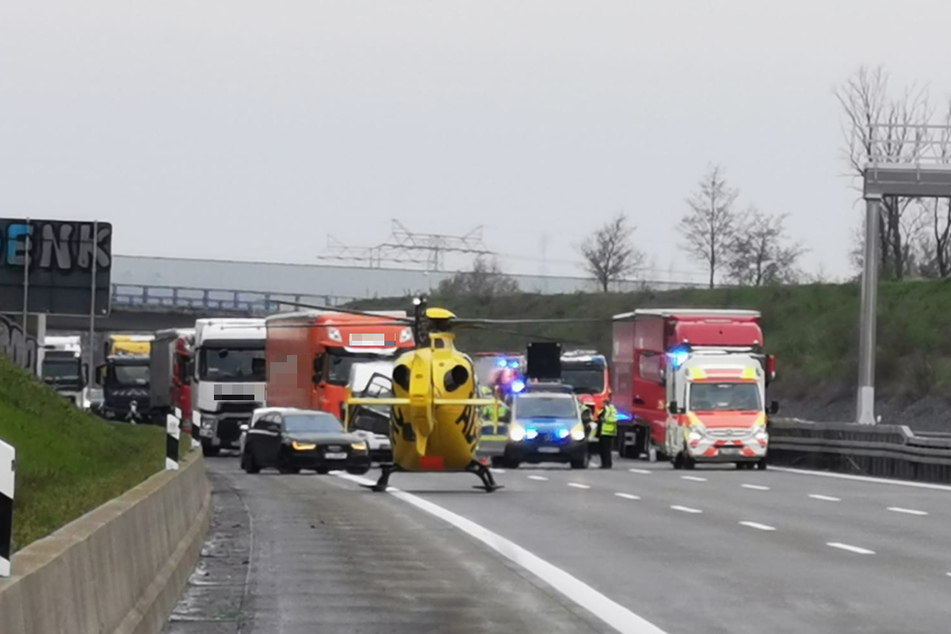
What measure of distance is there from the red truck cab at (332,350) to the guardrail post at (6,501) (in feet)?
130

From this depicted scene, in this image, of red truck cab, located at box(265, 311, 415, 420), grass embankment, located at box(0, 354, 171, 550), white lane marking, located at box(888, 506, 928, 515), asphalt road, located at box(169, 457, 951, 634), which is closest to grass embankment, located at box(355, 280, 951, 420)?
red truck cab, located at box(265, 311, 415, 420)

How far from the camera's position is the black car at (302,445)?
4106 cm

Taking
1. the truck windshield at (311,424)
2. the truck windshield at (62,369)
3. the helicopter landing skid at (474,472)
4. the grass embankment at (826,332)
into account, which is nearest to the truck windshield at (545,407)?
the truck windshield at (311,424)

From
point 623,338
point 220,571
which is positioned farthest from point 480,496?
point 623,338

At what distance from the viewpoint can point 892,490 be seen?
33656mm

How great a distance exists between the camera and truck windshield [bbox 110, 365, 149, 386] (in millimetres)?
77500

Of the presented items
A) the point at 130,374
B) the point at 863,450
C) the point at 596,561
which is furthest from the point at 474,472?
the point at 130,374

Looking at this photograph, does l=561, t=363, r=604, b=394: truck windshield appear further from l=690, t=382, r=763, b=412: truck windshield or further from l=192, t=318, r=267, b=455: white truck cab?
l=690, t=382, r=763, b=412: truck windshield

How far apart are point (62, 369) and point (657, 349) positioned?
29.6m

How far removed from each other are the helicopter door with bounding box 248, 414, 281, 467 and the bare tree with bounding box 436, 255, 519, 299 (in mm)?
76958

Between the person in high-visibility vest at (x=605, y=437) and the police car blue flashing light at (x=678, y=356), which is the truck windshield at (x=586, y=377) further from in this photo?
the police car blue flashing light at (x=678, y=356)

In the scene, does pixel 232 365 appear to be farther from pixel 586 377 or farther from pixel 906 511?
pixel 906 511

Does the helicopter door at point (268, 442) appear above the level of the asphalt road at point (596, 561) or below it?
above

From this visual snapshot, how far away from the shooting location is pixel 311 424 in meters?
42.1
